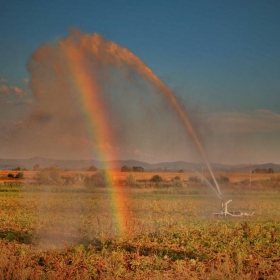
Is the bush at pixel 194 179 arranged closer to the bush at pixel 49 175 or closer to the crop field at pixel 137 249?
the bush at pixel 49 175

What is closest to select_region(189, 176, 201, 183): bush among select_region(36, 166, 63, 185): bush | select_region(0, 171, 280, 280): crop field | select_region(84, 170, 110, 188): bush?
select_region(84, 170, 110, 188): bush

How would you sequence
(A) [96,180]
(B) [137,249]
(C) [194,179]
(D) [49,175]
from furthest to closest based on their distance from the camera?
1. (C) [194,179]
2. (D) [49,175]
3. (A) [96,180]
4. (B) [137,249]

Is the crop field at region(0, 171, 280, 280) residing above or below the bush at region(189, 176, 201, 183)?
below

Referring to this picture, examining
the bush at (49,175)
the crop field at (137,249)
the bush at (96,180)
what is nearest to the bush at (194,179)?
the bush at (96,180)

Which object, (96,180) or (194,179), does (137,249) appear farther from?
(194,179)

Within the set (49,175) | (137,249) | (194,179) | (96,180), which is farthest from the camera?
(194,179)

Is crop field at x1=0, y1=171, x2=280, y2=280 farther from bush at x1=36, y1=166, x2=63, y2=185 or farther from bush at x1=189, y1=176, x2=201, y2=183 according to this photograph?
bush at x1=189, y1=176, x2=201, y2=183

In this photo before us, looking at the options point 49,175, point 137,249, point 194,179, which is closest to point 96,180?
point 49,175

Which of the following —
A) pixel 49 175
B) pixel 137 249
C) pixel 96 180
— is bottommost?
pixel 137 249

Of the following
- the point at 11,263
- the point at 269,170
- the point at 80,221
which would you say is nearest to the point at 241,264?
the point at 11,263

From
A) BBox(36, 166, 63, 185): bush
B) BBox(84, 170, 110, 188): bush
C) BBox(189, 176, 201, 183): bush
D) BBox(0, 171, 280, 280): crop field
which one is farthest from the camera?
BBox(189, 176, 201, 183): bush

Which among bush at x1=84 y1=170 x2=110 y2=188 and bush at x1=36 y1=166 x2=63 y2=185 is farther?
bush at x1=36 y1=166 x2=63 y2=185

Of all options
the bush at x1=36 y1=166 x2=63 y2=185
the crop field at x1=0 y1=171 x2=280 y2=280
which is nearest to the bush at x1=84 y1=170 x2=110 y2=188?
the bush at x1=36 y1=166 x2=63 y2=185

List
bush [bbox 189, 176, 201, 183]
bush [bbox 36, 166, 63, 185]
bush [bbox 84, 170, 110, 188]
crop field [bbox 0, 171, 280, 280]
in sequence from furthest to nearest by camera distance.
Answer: bush [bbox 189, 176, 201, 183], bush [bbox 36, 166, 63, 185], bush [bbox 84, 170, 110, 188], crop field [bbox 0, 171, 280, 280]
